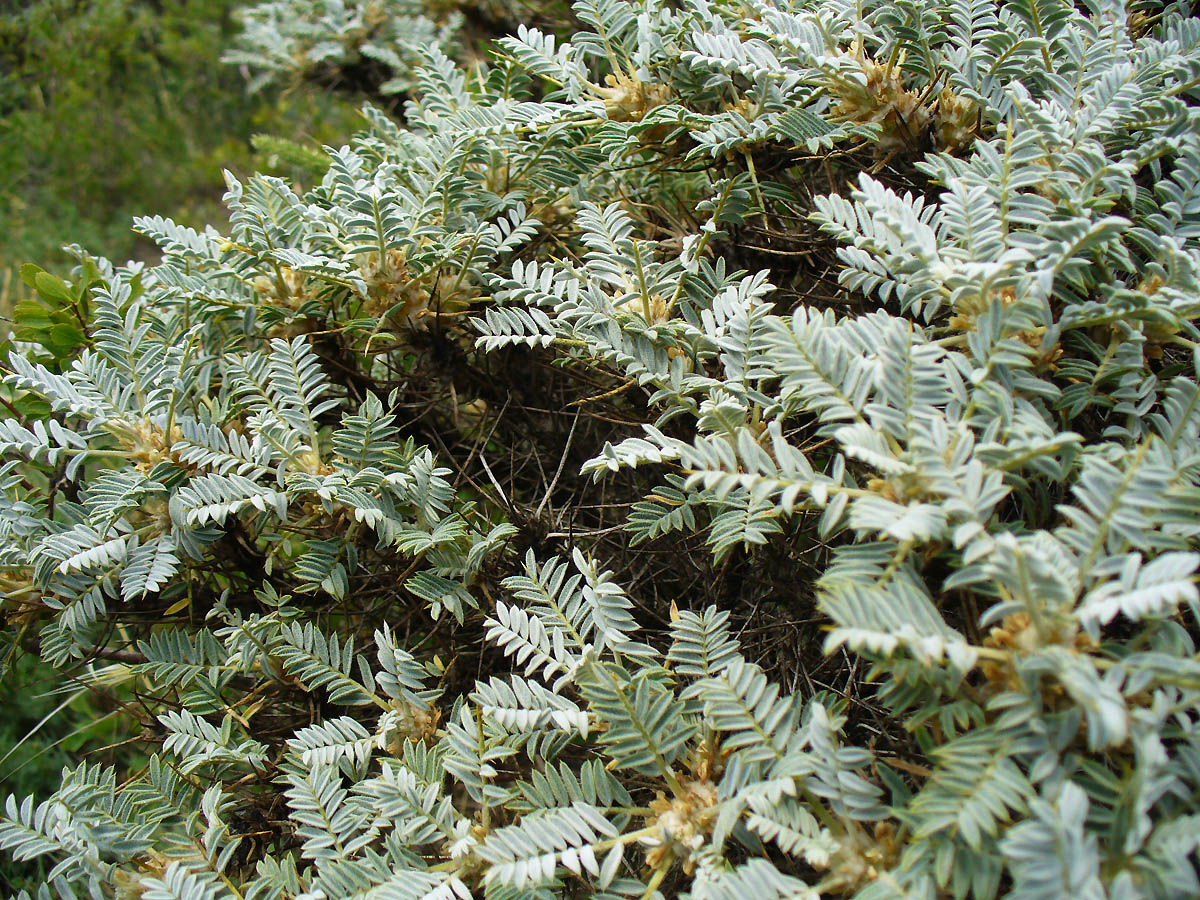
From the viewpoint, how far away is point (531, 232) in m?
1.24

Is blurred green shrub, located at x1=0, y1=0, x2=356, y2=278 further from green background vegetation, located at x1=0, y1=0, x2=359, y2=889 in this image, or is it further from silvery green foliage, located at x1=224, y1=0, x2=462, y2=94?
silvery green foliage, located at x1=224, y1=0, x2=462, y2=94

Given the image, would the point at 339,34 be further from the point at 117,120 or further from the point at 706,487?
the point at 117,120

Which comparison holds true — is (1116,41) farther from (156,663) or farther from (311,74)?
(311,74)

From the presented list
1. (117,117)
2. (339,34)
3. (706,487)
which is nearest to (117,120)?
(117,117)

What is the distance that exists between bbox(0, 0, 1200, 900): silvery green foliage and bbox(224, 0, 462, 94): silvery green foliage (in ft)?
2.54

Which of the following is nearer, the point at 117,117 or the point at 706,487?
the point at 706,487

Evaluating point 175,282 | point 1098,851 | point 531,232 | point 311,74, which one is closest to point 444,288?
point 531,232

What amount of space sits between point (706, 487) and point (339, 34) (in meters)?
1.94

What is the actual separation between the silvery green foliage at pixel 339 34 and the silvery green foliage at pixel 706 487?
77 centimetres

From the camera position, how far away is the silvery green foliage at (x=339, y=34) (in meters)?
2.11

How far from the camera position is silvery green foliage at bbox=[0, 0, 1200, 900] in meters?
0.72

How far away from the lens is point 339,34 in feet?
7.08

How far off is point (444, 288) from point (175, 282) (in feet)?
1.42

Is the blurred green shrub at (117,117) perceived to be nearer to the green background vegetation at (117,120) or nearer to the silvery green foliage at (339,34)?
the green background vegetation at (117,120)
